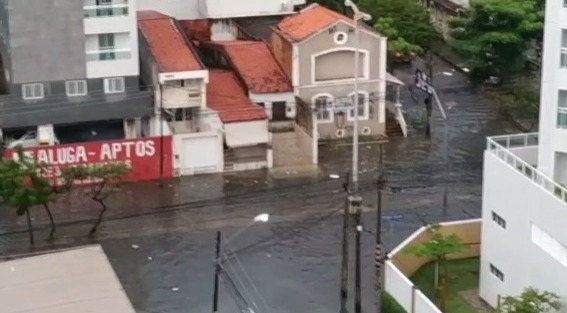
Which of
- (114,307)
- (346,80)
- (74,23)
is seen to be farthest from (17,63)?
(114,307)

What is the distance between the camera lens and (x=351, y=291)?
127 feet

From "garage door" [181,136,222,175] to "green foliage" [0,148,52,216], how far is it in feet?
28.2

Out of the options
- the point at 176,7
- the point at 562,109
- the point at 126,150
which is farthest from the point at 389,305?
the point at 176,7

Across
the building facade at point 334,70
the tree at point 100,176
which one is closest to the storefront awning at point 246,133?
the building facade at point 334,70

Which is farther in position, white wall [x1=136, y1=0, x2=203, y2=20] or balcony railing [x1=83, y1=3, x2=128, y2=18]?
white wall [x1=136, y1=0, x2=203, y2=20]

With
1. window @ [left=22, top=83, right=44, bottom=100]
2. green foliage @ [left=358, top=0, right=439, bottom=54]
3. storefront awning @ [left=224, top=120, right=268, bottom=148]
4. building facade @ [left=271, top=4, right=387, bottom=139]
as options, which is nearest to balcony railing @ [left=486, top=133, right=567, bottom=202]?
storefront awning @ [left=224, top=120, right=268, bottom=148]

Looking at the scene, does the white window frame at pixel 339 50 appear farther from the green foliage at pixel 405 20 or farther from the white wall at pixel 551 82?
the white wall at pixel 551 82

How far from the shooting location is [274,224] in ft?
146

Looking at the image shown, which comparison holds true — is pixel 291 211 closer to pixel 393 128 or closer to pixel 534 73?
pixel 393 128

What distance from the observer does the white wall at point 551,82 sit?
1409 inches

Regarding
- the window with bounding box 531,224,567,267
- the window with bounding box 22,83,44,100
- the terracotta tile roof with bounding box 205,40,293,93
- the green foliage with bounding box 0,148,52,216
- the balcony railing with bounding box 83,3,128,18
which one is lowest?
the window with bounding box 531,224,567,267

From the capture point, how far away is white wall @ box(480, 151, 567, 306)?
111 ft

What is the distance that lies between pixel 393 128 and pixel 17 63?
1546 cm

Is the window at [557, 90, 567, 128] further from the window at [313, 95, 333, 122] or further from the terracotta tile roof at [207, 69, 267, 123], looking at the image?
the window at [313, 95, 333, 122]
